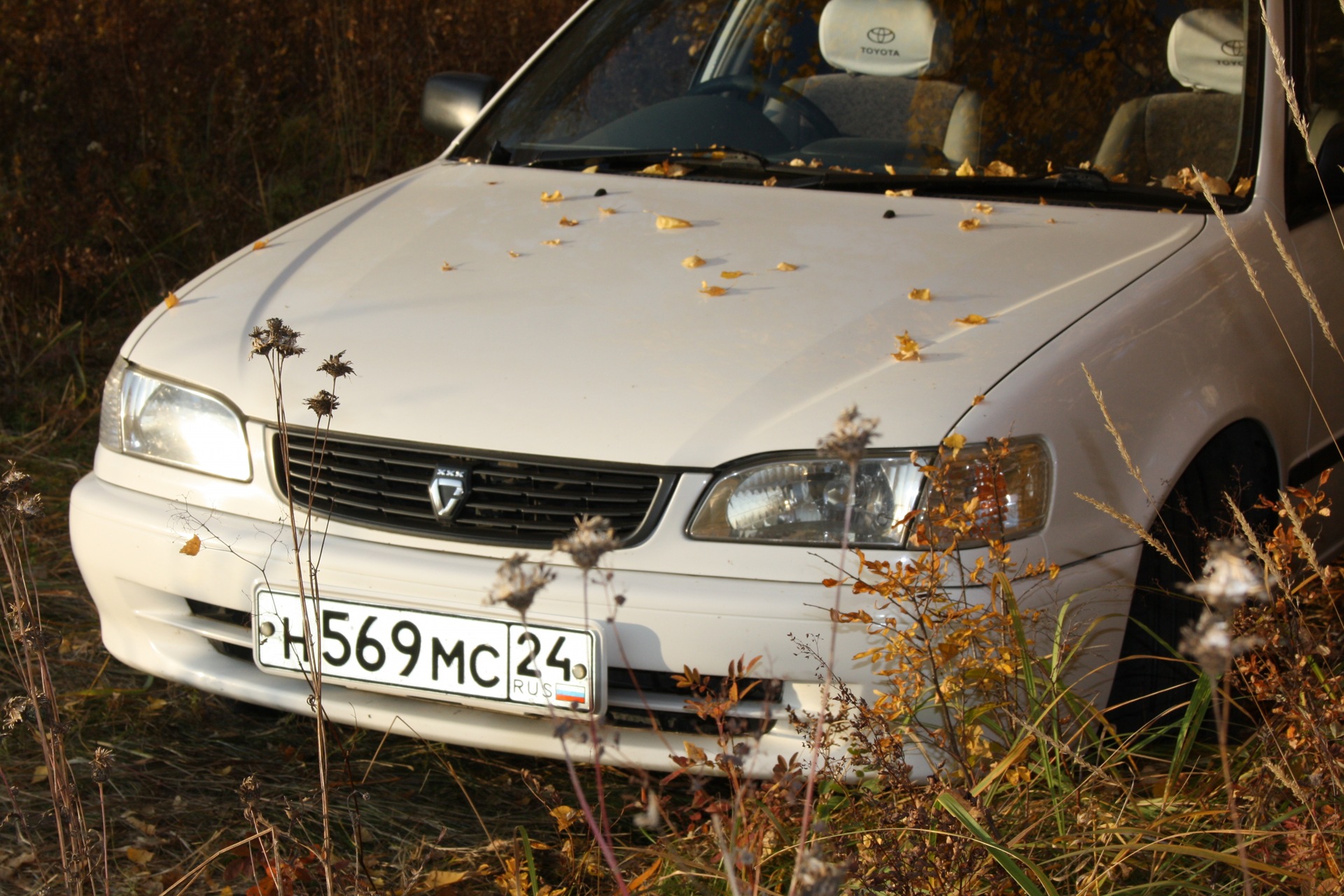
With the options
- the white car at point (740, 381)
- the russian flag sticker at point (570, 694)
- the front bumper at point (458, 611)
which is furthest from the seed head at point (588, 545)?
the russian flag sticker at point (570, 694)

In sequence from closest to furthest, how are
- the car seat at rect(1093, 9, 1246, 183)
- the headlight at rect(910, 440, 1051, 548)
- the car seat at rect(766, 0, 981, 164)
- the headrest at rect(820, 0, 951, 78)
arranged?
1. the headlight at rect(910, 440, 1051, 548)
2. the car seat at rect(1093, 9, 1246, 183)
3. the car seat at rect(766, 0, 981, 164)
4. the headrest at rect(820, 0, 951, 78)

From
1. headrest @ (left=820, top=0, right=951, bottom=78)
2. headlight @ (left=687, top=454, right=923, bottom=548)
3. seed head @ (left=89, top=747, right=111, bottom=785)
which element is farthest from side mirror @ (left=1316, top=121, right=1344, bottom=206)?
seed head @ (left=89, top=747, right=111, bottom=785)

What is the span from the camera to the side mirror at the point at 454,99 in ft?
11.6

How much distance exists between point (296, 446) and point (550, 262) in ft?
1.97

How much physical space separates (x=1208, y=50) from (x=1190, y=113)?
16 cm

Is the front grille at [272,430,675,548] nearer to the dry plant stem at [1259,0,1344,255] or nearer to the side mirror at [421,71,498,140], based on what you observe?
the dry plant stem at [1259,0,1344,255]

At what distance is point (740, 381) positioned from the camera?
2059mm

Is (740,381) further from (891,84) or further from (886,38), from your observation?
(886,38)

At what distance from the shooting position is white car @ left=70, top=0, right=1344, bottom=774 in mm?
1993

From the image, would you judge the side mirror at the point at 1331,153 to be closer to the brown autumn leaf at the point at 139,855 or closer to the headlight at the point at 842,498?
the headlight at the point at 842,498

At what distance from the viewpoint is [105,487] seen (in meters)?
2.42

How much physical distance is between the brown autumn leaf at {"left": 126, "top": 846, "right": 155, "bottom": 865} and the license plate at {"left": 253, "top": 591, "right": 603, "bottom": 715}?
1.32ft

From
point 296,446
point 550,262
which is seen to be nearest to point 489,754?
point 296,446

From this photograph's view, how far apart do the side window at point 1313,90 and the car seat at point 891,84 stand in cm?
64
